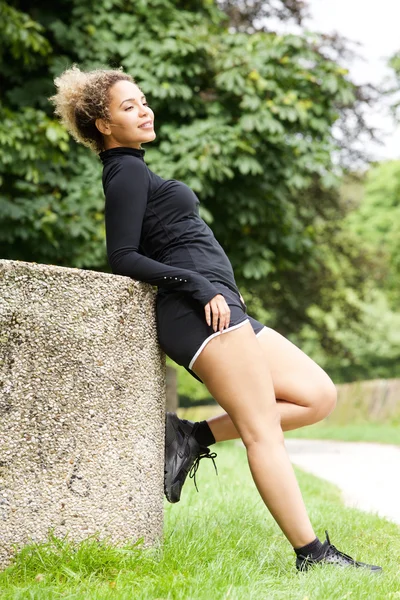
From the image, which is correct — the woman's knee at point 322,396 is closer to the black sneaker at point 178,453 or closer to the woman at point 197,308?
the woman at point 197,308

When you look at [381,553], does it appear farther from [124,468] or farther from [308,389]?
[124,468]

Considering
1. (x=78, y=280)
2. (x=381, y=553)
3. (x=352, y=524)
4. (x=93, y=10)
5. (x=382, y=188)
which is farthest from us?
(x=382, y=188)

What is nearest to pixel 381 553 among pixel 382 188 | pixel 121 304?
pixel 121 304

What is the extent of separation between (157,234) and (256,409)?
2.71ft

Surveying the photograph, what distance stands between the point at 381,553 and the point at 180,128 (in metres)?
6.32

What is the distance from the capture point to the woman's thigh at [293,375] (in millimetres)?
3332

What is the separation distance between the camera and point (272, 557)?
3.40 m

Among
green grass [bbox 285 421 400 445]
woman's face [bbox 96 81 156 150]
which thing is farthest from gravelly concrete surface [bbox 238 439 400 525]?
woman's face [bbox 96 81 156 150]

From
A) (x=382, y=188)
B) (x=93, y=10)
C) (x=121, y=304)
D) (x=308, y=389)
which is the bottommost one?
(x=382, y=188)

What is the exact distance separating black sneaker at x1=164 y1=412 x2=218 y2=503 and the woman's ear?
1301mm

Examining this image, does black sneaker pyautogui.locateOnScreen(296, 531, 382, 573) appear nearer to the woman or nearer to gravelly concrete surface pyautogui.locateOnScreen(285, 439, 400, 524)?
the woman

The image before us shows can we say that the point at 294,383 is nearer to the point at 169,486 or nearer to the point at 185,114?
the point at 169,486

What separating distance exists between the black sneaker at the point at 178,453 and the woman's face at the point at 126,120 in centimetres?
126

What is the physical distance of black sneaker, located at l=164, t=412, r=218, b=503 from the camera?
137 inches
